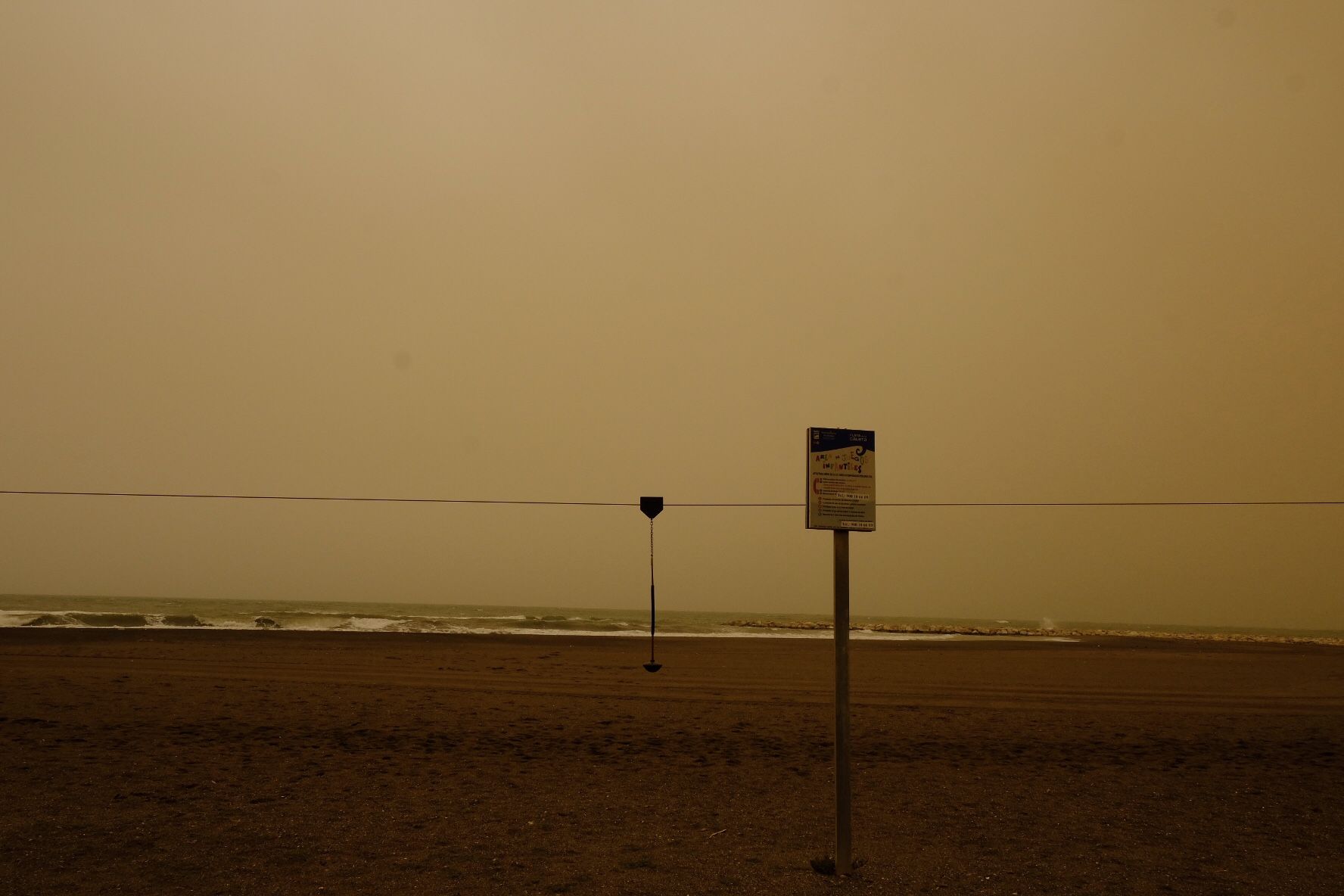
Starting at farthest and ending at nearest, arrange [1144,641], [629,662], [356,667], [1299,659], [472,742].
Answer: [1144,641]
[1299,659]
[629,662]
[356,667]
[472,742]

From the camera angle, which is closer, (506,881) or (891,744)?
(506,881)

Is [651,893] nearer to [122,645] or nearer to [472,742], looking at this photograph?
[472,742]

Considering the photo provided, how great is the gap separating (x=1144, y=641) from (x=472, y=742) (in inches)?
975

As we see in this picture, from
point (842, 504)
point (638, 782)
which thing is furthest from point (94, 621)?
point (842, 504)

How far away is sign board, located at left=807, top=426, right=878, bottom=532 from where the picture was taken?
4.59 meters

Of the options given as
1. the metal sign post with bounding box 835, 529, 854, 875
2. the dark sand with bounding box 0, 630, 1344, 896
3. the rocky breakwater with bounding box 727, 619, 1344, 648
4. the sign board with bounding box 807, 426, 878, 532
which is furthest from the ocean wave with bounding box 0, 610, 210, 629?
the sign board with bounding box 807, 426, 878, 532

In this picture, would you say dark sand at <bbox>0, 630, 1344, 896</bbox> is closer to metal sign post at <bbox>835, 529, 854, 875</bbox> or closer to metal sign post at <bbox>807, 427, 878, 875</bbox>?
metal sign post at <bbox>835, 529, 854, 875</bbox>

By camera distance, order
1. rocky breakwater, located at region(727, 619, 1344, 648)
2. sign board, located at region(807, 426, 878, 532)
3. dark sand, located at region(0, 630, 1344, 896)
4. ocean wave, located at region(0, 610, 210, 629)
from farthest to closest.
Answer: rocky breakwater, located at region(727, 619, 1344, 648)
ocean wave, located at region(0, 610, 210, 629)
dark sand, located at region(0, 630, 1344, 896)
sign board, located at region(807, 426, 878, 532)

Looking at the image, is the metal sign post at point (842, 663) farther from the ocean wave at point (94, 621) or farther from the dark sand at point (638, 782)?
the ocean wave at point (94, 621)

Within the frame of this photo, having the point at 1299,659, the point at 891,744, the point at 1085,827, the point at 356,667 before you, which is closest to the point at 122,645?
the point at 356,667

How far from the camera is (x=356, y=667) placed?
15578 mm

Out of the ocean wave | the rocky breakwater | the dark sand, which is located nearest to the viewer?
the dark sand

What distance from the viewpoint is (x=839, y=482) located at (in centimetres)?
464

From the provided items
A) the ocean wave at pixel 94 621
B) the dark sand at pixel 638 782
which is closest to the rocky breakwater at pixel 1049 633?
the dark sand at pixel 638 782
